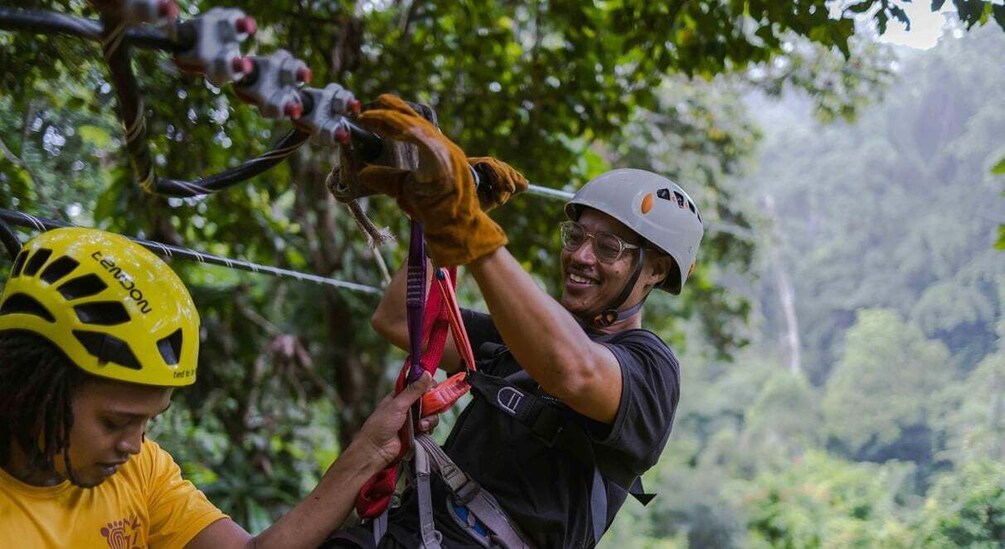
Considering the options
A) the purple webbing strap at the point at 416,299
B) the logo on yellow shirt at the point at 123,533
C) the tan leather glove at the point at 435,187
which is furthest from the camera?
the purple webbing strap at the point at 416,299

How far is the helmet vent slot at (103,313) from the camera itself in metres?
1.67

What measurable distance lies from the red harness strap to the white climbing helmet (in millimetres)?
556

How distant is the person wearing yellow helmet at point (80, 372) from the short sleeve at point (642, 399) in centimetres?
89

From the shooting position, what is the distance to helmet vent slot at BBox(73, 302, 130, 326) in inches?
65.9

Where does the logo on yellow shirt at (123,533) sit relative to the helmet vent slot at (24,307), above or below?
below

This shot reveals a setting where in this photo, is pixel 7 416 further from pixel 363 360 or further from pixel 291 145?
pixel 363 360

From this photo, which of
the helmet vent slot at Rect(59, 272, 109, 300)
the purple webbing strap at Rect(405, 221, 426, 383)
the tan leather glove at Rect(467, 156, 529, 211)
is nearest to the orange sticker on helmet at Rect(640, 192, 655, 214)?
the tan leather glove at Rect(467, 156, 529, 211)

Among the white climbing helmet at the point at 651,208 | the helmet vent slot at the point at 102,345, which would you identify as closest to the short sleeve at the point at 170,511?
the helmet vent slot at the point at 102,345

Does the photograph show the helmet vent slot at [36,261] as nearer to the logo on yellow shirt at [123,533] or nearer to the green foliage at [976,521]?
the logo on yellow shirt at [123,533]

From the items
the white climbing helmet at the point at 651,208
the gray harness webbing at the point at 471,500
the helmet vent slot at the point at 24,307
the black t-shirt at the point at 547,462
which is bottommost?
the helmet vent slot at the point at 24,307

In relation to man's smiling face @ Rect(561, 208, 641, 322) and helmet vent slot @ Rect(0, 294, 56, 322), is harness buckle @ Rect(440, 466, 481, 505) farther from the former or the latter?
helmet vent slot @ Rect(0, 294, 56, 322)

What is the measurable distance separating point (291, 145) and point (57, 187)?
351cm

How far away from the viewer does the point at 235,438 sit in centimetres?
657

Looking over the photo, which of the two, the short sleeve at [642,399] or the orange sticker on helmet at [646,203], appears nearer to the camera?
the short sleeve at [642,399]
